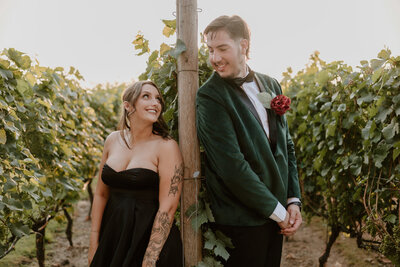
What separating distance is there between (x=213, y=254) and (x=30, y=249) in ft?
11.9

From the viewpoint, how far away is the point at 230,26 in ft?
6.53

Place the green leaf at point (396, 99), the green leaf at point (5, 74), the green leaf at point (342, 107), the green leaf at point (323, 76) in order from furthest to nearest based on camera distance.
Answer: the green leaf at point (323, 76), the green leaf at point (342, 107), the green leaf at point (5, 74), the green leaf at point (396, 99)

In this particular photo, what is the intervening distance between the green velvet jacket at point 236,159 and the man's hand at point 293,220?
10 centimetres

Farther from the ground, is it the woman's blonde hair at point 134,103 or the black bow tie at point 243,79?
the black bow tie at point 243,79

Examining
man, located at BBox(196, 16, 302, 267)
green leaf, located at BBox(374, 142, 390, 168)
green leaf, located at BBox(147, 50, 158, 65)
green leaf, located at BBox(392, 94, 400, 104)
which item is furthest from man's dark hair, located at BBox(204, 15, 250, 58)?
green leaf, located at BBox(374, 142, 390, 168)

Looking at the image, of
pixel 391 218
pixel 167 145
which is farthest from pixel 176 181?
pixel 391 218

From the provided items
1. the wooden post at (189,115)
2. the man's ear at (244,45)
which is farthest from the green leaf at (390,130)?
the wooden post at (189,115)

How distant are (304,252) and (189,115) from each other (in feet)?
12.5

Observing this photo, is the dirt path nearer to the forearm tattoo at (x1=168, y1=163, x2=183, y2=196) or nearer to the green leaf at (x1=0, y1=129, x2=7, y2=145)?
the green leaf at (x1=0, y1=129, x2=7, y2=145)

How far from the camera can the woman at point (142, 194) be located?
2059 mm

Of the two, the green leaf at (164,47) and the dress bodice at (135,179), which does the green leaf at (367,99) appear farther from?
the dress bodice at (135,179)

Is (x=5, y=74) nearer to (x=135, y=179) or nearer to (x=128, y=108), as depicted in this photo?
(x=128, y=108)

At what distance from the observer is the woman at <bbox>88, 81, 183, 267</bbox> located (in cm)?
206

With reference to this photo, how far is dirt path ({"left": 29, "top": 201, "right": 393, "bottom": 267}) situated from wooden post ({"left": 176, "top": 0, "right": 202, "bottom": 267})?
2.94 metres
